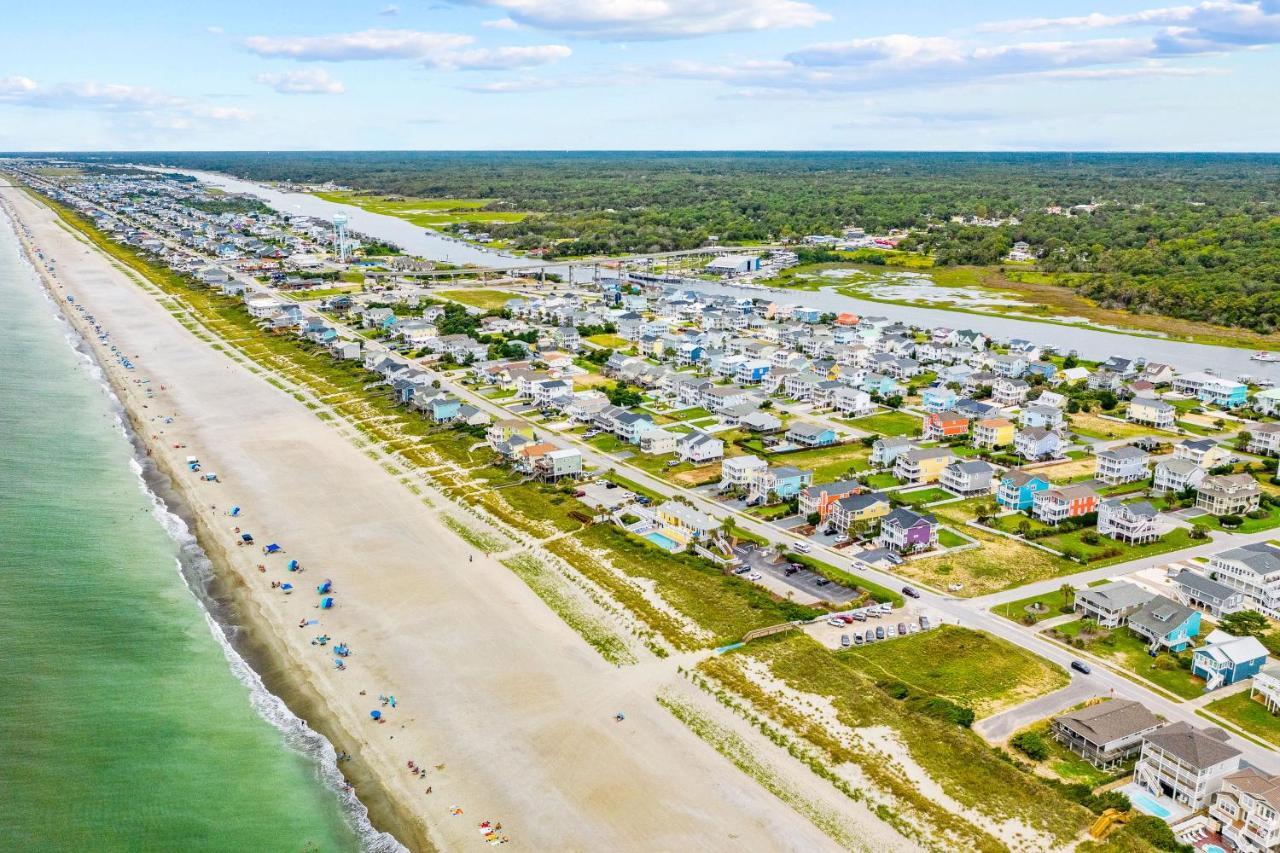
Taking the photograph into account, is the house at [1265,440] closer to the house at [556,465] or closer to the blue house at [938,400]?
the blue house at [938,400]

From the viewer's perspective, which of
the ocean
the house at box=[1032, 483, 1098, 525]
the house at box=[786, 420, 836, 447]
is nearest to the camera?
the ocean

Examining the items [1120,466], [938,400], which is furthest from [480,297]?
[1120,466]

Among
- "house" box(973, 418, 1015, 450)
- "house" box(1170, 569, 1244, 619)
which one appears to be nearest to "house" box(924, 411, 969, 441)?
"house" box(973, 418, 1015, 450)

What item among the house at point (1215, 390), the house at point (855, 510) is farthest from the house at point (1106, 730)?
the house at point (1215, 390)

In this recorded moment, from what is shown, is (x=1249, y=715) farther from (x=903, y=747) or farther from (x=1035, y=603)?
(x=903, y=747)

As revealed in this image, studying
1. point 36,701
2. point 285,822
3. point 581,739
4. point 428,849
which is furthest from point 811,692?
point 36,701

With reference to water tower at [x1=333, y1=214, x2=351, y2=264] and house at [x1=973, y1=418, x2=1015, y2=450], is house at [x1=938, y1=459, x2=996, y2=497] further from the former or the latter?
water tower at [x1=333, y1=214, x2=351, y2=264]
